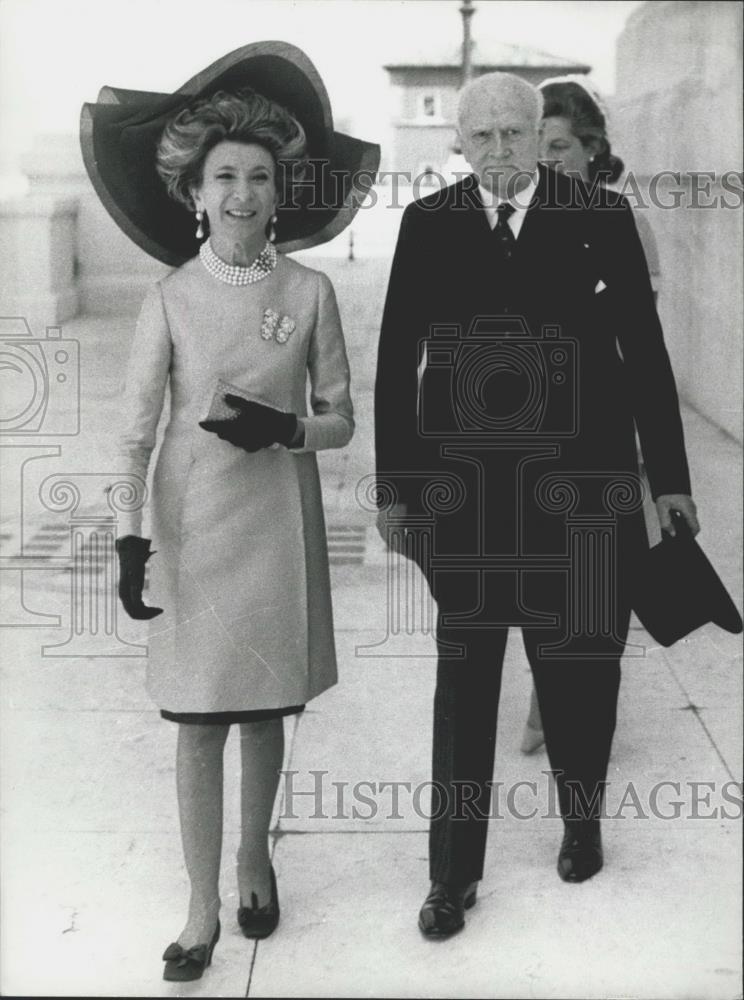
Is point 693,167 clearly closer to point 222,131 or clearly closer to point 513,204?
point 513,204

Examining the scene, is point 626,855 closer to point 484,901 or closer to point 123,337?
point 484,901

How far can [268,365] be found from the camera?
284 centimetres

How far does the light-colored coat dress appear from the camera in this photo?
2.83 meters

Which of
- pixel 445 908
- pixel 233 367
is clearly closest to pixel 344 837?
pixel 445 908

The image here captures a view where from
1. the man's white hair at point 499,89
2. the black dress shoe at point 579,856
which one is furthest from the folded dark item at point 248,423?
the black dress shoe at point 579,856

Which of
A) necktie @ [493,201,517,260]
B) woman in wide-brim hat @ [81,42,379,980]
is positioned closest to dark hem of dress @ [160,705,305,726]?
woman in wide-brim hat @ [81,42,379,980]

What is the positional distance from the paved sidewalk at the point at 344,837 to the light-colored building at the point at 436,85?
266 millimetres

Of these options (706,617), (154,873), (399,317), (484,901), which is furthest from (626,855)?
(399,317)

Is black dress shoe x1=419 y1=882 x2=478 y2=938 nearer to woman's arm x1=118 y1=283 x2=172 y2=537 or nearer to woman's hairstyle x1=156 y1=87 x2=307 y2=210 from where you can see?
woman's arm x1=118 y1=283 x2=172 y2=537

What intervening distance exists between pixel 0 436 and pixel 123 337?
1.15ft

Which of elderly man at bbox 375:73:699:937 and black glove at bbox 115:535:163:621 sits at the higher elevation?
elderly man at bbox 375:73:699:937

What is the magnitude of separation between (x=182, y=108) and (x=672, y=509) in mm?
1203

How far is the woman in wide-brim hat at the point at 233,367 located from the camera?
2.79m

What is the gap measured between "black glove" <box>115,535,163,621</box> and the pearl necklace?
0.51 metres
